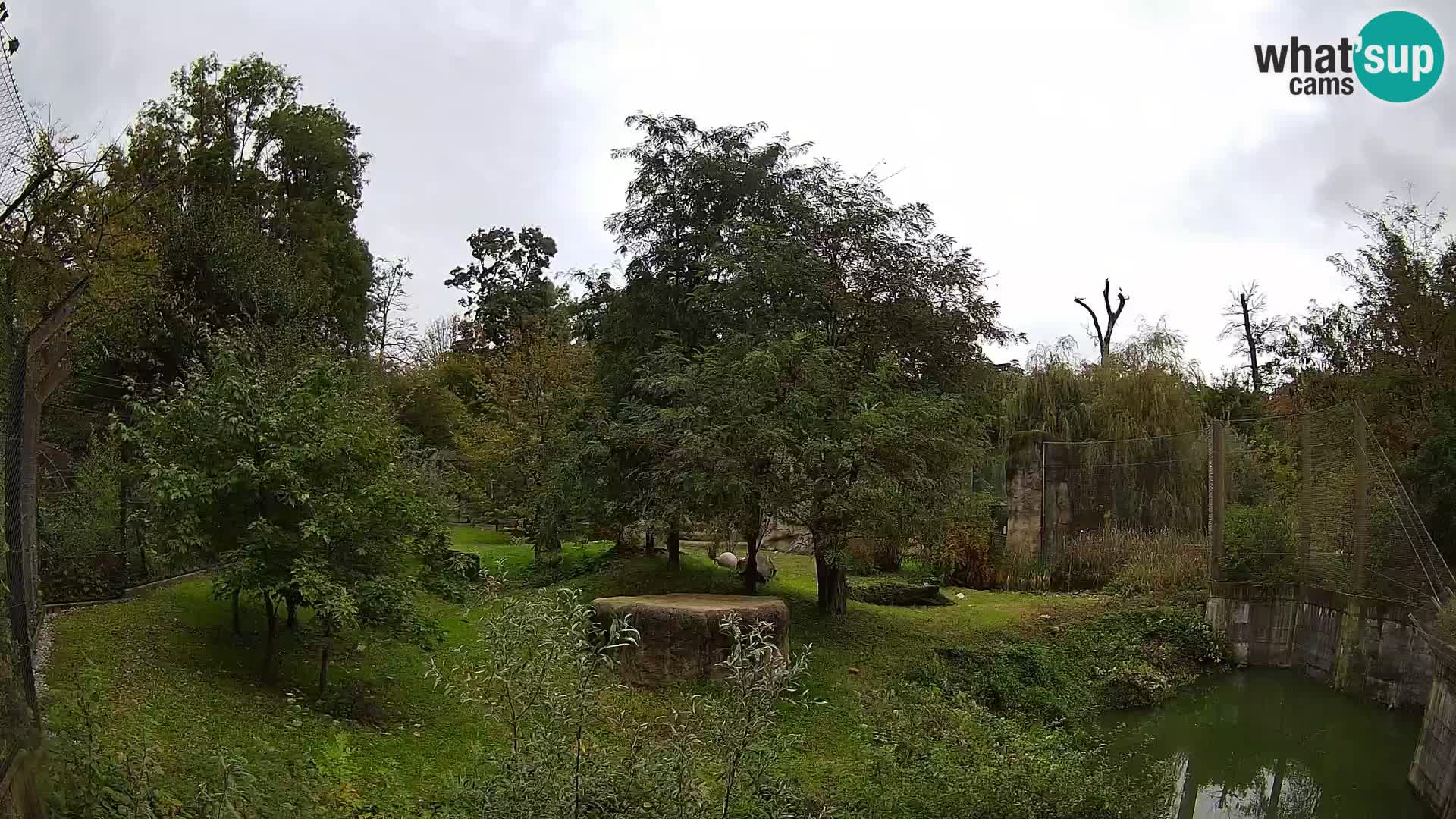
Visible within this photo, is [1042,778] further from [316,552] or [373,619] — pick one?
[316,552]

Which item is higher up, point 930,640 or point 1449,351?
point 1449,351

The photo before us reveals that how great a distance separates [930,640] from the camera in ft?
40.7

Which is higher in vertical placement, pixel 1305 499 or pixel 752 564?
pixel 1305 499

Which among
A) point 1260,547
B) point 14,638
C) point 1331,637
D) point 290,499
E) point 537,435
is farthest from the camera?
point 537,435

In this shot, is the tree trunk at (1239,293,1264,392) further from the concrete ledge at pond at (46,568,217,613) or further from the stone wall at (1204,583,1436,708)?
the concrete ledge at pond at (46,568,217,613)

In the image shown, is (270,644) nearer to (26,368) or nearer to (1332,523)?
(26,368)

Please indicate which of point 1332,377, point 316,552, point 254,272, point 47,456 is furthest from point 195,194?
point 1332,377

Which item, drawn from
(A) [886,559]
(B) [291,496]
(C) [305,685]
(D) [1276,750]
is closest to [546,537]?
(C) [305,685]

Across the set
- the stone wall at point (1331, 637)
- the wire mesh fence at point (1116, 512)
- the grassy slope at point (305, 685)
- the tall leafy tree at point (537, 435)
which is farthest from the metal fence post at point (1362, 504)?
the tall leafy tree at point (537, 435)

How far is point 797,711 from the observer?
377 inches

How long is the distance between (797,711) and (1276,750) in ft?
18.4

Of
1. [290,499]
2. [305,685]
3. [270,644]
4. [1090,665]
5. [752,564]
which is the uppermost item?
[290,499]

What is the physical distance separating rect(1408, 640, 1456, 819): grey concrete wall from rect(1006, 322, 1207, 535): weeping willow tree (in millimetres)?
8353

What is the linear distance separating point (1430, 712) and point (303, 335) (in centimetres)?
1802
